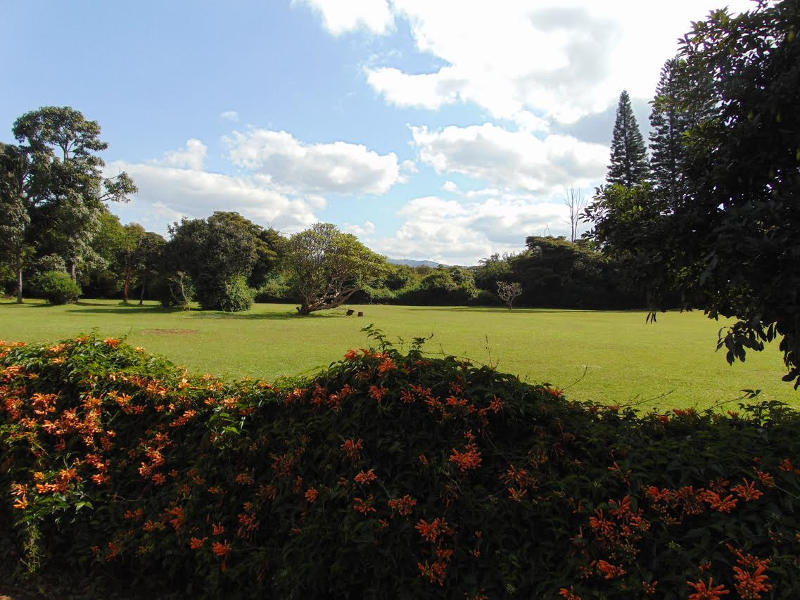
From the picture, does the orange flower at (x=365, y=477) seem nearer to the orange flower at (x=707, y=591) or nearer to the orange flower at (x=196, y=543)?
the orange flower at (x=196, y=543)

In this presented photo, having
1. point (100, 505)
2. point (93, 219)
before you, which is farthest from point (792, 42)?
point (93, 219)

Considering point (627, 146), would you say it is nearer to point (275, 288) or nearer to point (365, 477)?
point (275, 288)

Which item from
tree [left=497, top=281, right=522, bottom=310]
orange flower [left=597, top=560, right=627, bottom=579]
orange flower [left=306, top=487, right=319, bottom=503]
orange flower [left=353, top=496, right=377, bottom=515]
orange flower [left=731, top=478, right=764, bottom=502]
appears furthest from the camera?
tree [left=497, top=281, right=522, bottom=310]

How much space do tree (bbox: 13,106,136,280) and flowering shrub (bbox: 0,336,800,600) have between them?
3104 centimetres

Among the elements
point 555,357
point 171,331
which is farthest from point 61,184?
point 555,357

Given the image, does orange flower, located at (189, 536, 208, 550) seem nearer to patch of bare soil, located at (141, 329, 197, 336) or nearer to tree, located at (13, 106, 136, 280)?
patch of bare soil, located at (141, 329, 197, 336)

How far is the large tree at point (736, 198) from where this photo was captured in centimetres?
180

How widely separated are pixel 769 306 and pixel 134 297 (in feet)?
145

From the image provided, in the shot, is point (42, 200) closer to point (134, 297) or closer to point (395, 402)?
point (134, 297)

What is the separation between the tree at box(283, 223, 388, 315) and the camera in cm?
2361

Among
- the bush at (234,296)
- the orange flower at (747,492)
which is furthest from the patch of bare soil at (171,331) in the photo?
the orange flower at (747,492)

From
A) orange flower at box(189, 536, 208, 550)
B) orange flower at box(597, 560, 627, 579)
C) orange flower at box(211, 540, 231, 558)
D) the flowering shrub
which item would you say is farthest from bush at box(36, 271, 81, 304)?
orange flower at box(597, 560, 627, 579)

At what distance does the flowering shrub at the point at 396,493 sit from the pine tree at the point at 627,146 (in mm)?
43465

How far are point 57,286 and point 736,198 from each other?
32.2 m
